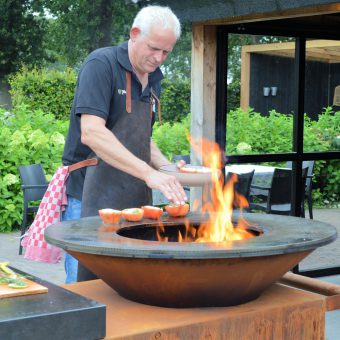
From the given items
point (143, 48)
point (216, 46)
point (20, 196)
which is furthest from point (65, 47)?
point (143, 48)

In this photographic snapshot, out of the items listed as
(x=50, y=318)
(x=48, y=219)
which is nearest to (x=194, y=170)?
(x=48, y=219)

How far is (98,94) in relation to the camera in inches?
116

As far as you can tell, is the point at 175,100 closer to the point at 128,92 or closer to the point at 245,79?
the point at 245,79

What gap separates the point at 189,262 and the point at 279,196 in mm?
3424

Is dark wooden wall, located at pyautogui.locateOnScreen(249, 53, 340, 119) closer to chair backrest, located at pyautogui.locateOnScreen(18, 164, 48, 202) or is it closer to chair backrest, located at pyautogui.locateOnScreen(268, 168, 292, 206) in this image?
chair backrest, located at pyautogui.locateOnScreen(268, 168, 292, 206)

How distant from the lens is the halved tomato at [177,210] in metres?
2.86

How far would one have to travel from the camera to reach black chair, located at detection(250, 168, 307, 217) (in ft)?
18.1

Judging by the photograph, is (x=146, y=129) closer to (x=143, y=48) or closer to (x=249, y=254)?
(x=143, y=48)

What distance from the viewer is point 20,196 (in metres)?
8.10

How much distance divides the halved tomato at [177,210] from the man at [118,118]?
0.15m

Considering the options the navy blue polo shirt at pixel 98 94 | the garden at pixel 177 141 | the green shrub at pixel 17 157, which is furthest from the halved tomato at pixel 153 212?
the green shrub at pixel 17 157

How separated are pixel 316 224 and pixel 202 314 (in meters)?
0.58

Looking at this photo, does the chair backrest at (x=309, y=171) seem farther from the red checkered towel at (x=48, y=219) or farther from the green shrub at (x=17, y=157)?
the green shrub at (x=17, y=157)

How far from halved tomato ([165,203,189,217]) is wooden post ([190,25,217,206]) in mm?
2063
